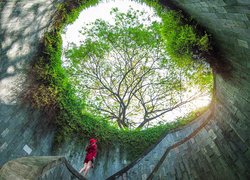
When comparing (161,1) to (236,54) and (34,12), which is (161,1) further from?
(34,12)

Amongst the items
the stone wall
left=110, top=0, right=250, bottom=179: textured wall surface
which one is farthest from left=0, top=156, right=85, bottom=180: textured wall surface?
left=110, top=0, right=250, bottom=179: textured wall surface

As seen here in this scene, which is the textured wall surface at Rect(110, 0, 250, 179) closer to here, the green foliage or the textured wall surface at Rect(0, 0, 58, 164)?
the green foliage

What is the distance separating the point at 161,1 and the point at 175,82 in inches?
375

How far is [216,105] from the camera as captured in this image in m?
7.09

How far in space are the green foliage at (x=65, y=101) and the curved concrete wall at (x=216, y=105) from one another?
0.45 m

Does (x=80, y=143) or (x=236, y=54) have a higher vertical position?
(x=80, y=143)

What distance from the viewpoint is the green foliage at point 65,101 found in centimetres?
785

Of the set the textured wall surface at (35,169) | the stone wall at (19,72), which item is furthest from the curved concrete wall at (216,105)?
the textured wall surface at (35,169)

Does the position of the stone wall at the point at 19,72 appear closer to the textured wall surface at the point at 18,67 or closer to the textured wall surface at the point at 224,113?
the textured wall surface at the point at 18,67

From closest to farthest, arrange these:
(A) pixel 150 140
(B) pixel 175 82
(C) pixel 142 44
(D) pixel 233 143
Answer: (D) pixel 233 143 < (A) pixel 150 140 < (C) pixel 142 44 < (B) pixel 175 82

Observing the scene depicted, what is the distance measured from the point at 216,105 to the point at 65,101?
590 centimetres

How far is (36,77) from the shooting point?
7.81m

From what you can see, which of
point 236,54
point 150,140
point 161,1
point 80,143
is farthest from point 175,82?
point 236,54

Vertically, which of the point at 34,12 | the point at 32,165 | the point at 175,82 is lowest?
the point at 32,165
